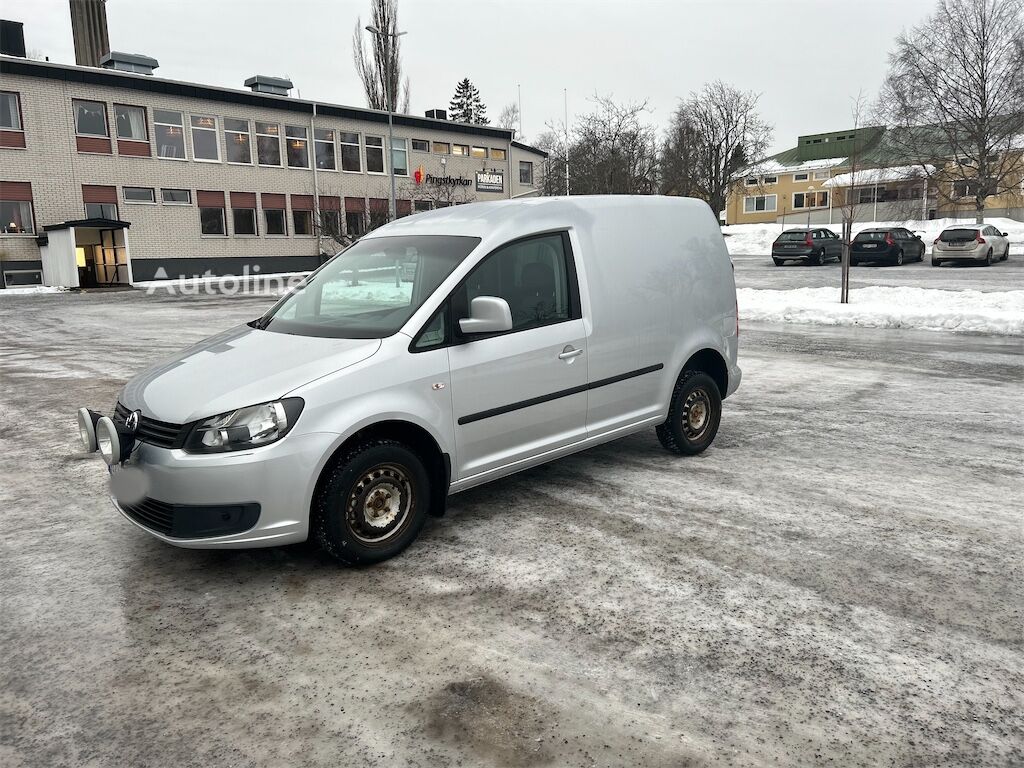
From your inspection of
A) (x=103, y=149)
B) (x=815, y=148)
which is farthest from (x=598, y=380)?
(x=815, y=148)

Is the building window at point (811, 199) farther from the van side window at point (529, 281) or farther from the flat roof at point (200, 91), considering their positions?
the van side window at point (529, 281)

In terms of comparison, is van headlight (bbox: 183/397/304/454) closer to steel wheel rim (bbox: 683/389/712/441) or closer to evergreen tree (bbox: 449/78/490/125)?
steel wheel rim (bbox: 683/389/712/441)

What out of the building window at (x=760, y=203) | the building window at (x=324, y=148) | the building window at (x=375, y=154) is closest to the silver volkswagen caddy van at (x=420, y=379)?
the building window at (x=324, y=148)

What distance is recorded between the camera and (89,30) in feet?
143

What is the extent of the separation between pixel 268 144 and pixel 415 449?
40.1 metres

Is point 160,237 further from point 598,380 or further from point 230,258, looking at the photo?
point 598,380

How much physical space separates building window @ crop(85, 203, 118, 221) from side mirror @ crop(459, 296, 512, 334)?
34953 mm

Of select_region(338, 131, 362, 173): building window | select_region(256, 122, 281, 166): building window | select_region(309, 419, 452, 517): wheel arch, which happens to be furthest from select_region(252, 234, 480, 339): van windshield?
select_region(338, 131, 362, 173): building window

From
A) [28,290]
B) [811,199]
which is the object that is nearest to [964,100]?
[811,199]

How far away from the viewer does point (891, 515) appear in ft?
15.9

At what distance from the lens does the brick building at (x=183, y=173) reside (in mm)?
32188

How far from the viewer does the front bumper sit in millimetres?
3729

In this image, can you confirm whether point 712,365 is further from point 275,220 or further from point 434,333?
point 275,220

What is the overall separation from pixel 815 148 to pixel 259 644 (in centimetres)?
7862
